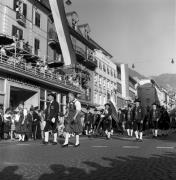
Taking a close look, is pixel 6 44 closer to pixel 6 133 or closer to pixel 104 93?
pixel 6 133

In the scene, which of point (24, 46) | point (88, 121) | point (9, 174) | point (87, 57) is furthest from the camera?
point (87, 57)

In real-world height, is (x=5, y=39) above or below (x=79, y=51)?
below

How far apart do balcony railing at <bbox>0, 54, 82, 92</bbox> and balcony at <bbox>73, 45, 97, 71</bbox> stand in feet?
25.8

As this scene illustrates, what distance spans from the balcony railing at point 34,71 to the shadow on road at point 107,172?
18060mm

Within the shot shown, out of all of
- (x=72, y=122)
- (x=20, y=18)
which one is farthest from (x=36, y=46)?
(x=72, y=122)

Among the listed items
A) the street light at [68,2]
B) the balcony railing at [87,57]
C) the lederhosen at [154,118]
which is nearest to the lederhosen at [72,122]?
the lederhosen at [154,118]

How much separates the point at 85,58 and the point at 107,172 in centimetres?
4309

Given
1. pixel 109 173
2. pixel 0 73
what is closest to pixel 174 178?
pixel 109 173

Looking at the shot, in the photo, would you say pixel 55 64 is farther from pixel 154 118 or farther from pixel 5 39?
pixel 154 118

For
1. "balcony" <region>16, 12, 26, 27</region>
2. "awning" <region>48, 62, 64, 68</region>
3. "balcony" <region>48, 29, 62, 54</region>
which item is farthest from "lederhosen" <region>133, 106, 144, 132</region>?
"balcony" <region>48, 29, 62, 54</region>

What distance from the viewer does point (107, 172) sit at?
5465 mm

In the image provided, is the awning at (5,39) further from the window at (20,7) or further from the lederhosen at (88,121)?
the lederhosen at (88,121)

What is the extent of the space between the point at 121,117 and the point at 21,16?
13822 millimetres

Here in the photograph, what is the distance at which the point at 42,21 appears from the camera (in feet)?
118
